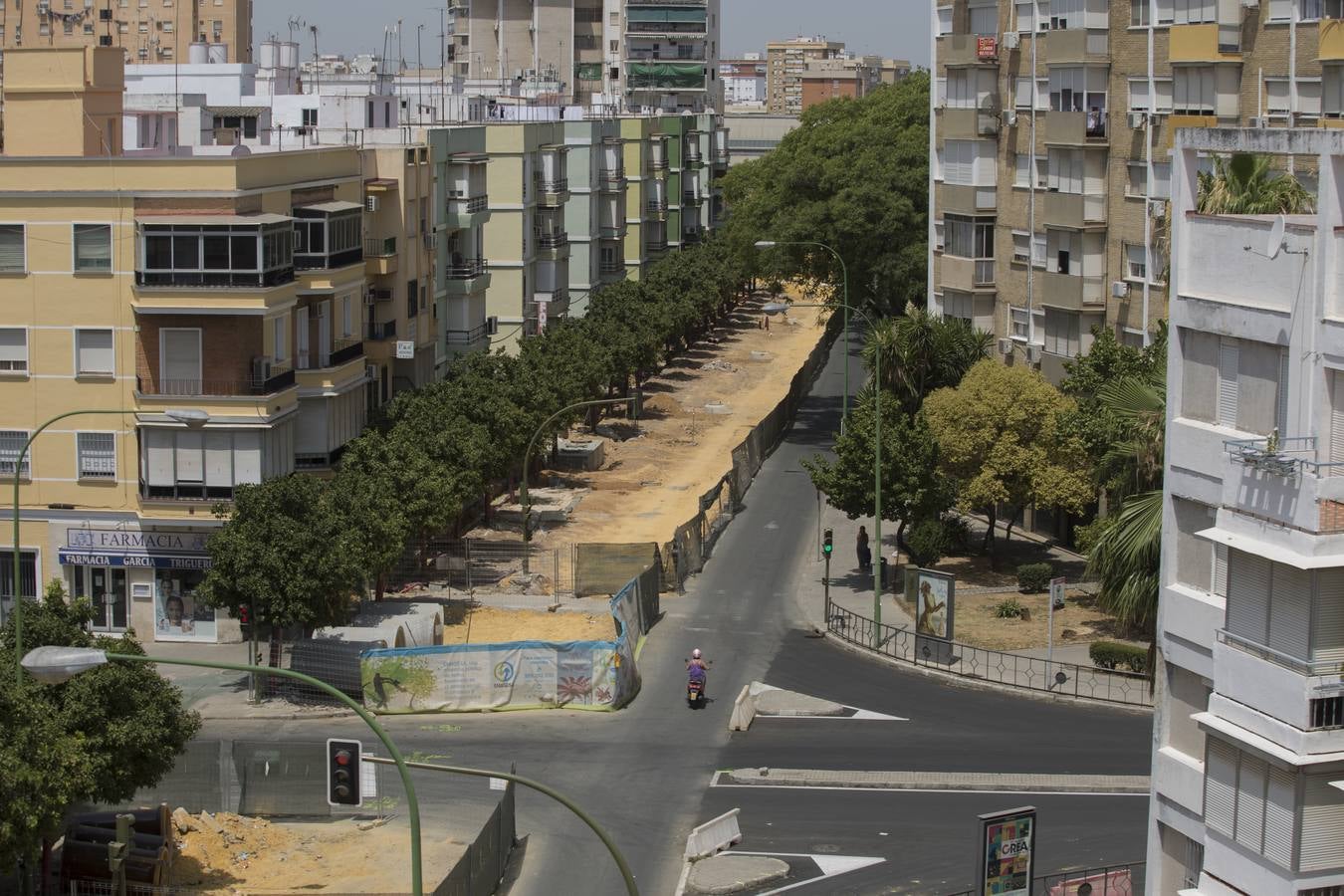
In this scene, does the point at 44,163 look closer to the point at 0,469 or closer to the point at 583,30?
the point at 0,469

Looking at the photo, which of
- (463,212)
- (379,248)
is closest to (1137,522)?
(379,248)

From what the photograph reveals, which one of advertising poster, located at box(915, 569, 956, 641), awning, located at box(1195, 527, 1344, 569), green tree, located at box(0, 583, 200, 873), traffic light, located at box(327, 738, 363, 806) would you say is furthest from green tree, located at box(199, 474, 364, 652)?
awning, located at box(1195, 527, 1344, 569)

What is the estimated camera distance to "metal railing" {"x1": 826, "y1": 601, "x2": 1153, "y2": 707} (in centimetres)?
4562

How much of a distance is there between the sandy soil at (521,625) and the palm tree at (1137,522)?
13.8 meters

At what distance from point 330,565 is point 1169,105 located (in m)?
28.6

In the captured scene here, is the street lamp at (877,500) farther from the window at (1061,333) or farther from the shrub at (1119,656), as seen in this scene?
the window at (1061,333)

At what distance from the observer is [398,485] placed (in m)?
52.9

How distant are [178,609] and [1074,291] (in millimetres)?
29256

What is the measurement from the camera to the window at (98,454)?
51.9m

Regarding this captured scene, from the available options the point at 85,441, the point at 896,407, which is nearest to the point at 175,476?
the point at 85,441

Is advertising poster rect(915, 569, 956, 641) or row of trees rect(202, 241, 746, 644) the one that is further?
advertising poster rect(915, 569, 956, 641)

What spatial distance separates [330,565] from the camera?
150 ft

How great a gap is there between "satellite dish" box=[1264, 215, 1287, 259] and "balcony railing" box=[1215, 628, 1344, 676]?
13.3 ft

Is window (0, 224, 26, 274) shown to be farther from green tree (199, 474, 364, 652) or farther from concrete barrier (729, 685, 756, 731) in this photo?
concrete barrier (729, 685, 756, 731)
